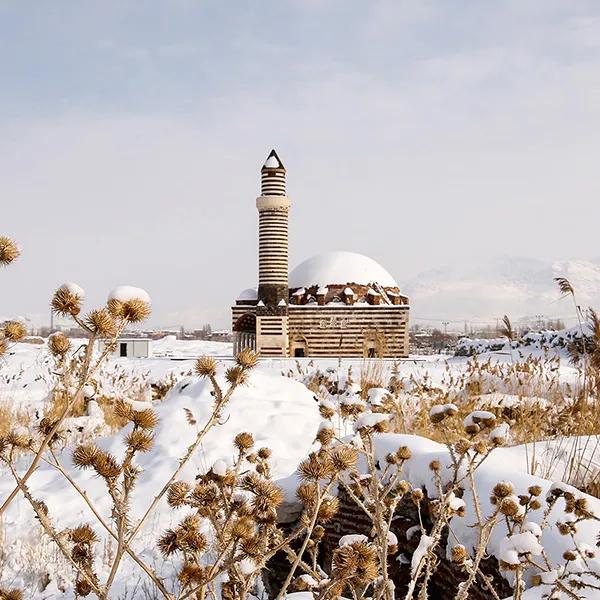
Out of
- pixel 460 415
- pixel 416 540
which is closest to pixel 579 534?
pixel 416 540

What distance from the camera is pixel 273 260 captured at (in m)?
32.6

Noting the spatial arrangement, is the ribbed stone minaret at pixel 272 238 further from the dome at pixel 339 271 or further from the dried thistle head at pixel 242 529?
the dried thistle head at pixel 242 529

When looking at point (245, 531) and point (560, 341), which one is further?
point (560, 341)

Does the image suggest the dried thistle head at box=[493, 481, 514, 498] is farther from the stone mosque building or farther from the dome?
the dome

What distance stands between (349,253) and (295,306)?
6.00 m

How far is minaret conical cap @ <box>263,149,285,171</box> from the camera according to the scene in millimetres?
33037

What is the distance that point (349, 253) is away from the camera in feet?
125

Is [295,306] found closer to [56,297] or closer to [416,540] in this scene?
[416,540]

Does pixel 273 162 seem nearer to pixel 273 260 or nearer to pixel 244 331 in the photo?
pixel 273 260

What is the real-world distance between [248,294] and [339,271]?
4.66 m

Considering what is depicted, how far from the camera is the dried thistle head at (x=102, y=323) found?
6.56ft

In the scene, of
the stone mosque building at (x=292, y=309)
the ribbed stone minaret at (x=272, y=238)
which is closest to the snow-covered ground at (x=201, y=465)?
the stone mosque building at (x=292, y=309)

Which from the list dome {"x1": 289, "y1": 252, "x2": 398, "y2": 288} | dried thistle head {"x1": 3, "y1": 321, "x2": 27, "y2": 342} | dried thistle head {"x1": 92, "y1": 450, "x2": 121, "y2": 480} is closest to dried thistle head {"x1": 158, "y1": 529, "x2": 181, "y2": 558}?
dried thistle head {"x1": 92, "y1": 450, "x2": 121, "y2": 480}

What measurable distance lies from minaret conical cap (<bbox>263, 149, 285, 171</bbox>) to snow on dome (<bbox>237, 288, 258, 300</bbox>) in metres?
6.28
